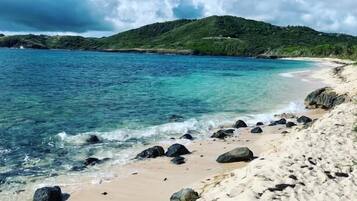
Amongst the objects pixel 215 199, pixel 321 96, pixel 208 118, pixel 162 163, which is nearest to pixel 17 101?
pixel 208 118

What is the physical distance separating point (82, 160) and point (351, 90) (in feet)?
90.4

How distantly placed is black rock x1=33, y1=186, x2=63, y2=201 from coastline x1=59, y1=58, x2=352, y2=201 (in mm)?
788

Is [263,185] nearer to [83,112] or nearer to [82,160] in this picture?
[82,160]

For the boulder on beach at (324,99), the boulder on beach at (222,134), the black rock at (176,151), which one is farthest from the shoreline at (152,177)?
the boulder on beach at (324,99)

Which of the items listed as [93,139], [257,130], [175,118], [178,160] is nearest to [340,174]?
[178,160]

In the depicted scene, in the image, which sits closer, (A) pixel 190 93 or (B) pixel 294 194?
(B) pixel 294 194

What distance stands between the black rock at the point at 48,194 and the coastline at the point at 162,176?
79cm

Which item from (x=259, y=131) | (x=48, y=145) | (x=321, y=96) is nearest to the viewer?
(x=48, y=145)

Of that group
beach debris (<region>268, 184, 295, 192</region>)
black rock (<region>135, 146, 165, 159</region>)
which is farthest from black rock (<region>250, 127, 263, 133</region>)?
beach debris (<region>268, 184, 295, 192</region>)

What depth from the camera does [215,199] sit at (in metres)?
14.5

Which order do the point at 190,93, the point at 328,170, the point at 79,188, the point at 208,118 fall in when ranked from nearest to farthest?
1. the point at 328,170
2. the point at 79,188
3. the point at 208,118
4. the point at 190,93

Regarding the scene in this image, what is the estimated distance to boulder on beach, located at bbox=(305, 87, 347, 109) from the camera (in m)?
39.7

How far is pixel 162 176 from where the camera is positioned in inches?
795

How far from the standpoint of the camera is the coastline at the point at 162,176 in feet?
58.1
